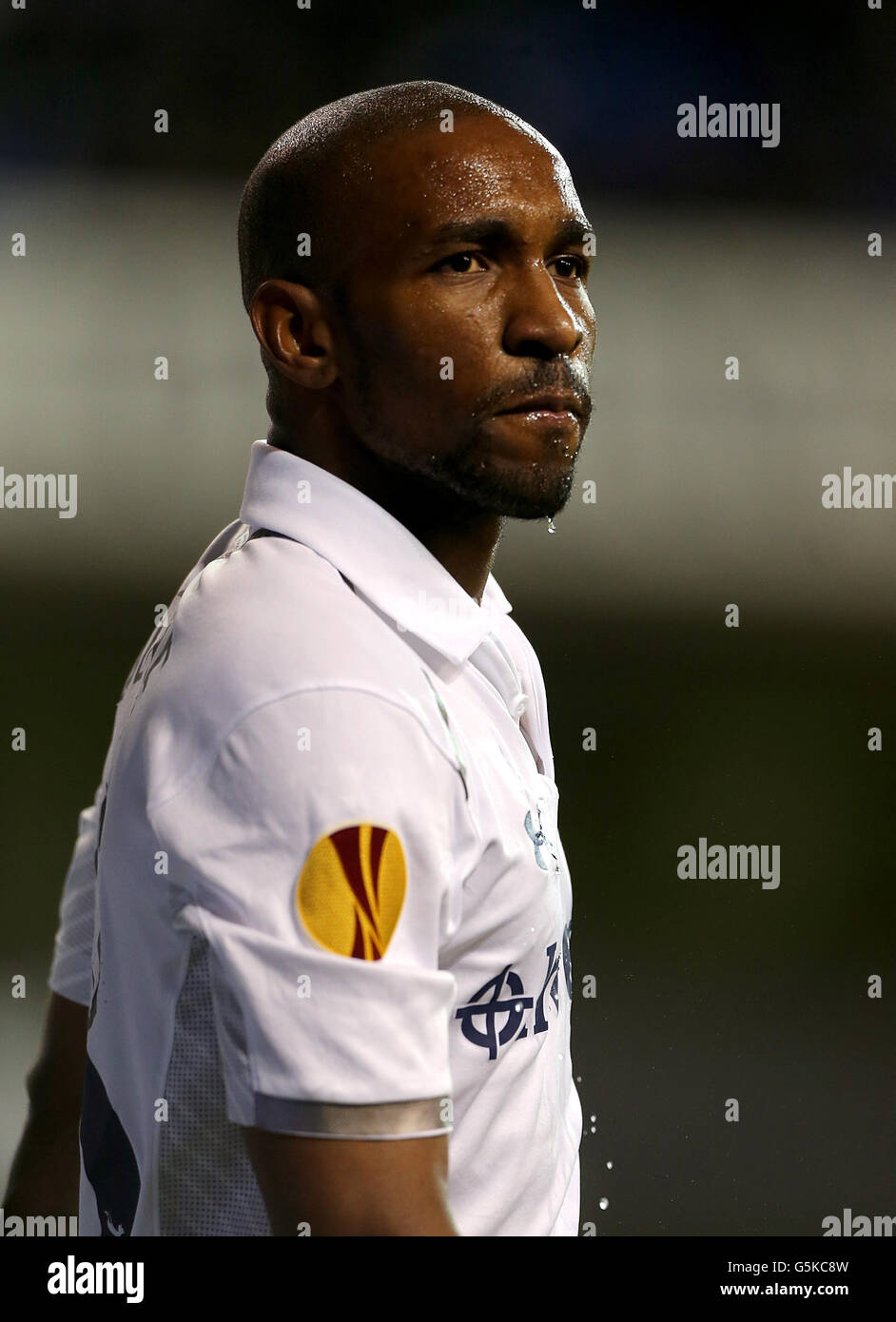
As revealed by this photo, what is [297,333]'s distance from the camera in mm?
966

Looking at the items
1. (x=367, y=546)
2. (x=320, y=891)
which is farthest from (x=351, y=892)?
(x=367, y=546)

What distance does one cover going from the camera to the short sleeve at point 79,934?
107 centimetres

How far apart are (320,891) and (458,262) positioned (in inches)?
17.7

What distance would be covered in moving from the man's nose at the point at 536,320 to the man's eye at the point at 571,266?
4 cm

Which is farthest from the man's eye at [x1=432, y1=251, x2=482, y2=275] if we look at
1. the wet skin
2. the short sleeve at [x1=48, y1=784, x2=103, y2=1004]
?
the short sleeve at [x1=48, y1=784, x2=103, y2=1004]

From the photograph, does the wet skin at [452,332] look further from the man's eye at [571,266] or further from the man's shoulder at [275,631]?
the man's shoulder at [275,631]

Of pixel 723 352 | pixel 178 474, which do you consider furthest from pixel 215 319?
pixel 723 352

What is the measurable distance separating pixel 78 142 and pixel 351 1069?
181cm

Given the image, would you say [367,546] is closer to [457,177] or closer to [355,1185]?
[457,177]

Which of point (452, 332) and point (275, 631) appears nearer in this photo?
point (275, 631)

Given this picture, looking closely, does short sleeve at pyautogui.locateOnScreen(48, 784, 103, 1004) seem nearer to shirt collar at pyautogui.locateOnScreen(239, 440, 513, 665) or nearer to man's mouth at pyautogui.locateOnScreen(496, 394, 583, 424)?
shirt collar at pyautogui.locateOnScreen(239, 440, 513, 665)

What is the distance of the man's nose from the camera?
91 centimetres

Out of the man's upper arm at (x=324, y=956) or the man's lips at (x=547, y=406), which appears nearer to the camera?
the man's upper arm at (x=324, y=956)

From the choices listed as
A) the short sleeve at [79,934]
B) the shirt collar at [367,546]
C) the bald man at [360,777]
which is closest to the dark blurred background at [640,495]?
the short sleeve at [79,934]
